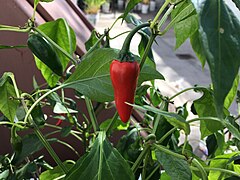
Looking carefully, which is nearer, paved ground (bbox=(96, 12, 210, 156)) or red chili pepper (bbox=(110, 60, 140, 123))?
red chili pepper (bbox=(110, 60, 140, 123))

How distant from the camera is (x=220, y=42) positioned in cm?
28

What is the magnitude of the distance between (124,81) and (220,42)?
0.56 ft

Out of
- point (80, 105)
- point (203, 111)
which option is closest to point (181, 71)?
point (80, 105)

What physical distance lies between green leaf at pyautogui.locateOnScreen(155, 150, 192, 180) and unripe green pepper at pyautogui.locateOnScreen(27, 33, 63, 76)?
19cm

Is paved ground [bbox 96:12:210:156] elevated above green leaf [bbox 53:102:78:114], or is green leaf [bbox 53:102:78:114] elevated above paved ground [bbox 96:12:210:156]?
green leaf [bbox 53:102:78:114]

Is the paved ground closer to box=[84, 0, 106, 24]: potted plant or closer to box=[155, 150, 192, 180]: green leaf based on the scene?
box=[84, 0, 106, 24]: potted plant

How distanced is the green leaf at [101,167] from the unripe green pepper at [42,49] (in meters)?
0.15

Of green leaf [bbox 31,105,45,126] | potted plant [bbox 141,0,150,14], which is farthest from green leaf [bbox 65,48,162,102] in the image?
potted plant [bbox 141,0,150,14]

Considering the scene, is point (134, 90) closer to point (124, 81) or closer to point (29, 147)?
point (124, 81)

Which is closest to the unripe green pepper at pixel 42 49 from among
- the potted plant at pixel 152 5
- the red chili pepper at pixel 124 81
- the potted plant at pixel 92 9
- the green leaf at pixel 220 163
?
the red chili pepper at pixel 124 81

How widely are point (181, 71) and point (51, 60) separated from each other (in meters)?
2.95

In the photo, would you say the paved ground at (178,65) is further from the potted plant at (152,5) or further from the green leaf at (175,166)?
the potted plant at (152,5)

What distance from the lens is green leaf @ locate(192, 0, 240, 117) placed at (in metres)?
0.27

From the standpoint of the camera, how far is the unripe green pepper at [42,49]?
0.51 meters
